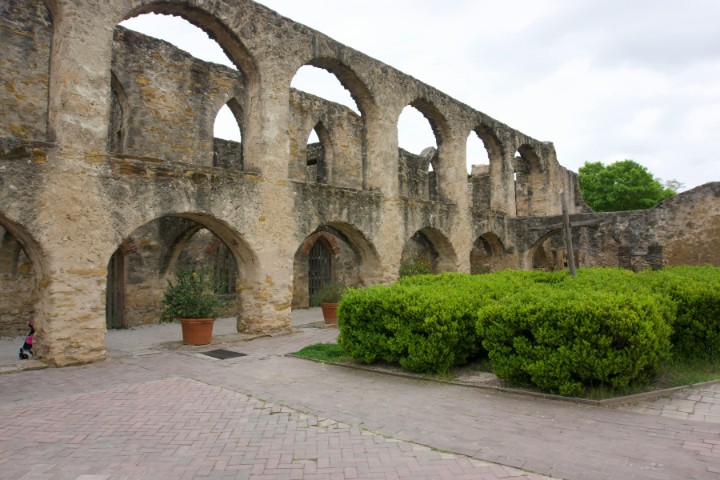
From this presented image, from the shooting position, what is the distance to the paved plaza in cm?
341

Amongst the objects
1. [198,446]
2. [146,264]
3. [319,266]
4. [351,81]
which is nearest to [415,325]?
[198,446]

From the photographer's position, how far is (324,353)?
752cm

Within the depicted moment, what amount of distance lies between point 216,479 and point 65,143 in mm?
5988

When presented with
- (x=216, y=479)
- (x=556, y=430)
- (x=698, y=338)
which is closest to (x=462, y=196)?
(x=698, y=338)

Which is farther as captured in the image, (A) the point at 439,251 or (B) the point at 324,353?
(A) the point at 439,251

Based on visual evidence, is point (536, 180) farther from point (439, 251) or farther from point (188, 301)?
point (188, 301)

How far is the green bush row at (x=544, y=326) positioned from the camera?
4.78 metres

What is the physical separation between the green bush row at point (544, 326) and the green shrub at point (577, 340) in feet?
0.03

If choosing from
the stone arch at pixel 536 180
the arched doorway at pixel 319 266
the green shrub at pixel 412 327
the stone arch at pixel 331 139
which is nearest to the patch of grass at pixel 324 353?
the green shrub at pixel 412 327

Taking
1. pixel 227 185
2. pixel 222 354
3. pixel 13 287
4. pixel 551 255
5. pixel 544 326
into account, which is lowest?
→ pixel 222 354

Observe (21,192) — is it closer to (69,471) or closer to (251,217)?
(251,217)

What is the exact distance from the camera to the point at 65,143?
7195 millimetres

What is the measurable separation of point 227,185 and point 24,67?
6.69m

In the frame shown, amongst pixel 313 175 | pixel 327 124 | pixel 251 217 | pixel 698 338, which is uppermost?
pixel 327 124
